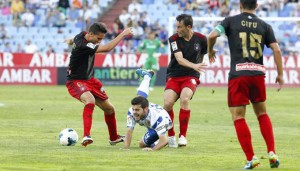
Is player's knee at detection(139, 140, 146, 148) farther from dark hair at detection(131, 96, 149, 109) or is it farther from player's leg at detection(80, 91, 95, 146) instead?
dark hair at detection(131, 96, 149, 109)

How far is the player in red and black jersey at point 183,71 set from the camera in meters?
15.7

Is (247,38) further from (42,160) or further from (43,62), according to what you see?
(43,62)

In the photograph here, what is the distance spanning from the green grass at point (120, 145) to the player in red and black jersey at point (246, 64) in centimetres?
53

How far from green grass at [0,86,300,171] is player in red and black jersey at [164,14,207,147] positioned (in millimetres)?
579

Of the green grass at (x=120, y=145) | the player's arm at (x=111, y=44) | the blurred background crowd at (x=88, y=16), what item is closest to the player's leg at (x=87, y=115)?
the green grass at (x=120, y=145)

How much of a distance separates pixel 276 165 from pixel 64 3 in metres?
35.2

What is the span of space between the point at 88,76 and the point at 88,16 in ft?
98.8

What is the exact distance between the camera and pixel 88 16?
151ft

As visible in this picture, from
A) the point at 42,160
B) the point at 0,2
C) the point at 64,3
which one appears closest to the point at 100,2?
the point at 64,3

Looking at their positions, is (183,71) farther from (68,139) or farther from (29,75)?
(29,75)

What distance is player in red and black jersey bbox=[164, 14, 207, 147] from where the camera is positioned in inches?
620

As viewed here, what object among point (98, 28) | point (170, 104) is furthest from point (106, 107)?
point (98, 28)

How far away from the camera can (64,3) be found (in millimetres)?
46406

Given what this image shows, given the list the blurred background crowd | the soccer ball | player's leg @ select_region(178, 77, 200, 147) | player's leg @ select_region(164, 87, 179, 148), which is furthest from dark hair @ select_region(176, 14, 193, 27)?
the blurred background crowd
